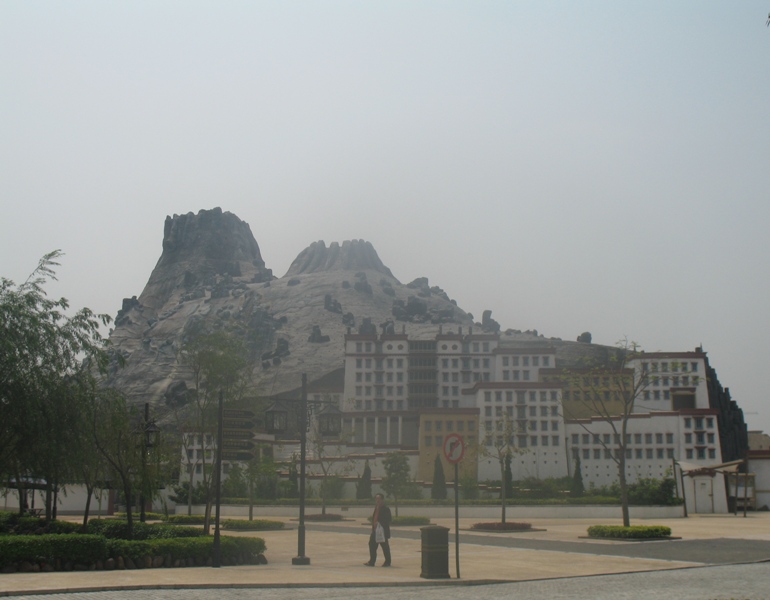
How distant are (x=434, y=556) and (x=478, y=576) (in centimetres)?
140

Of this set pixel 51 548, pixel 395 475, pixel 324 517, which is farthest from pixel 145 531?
pixel 395 475

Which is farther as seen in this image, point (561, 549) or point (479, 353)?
point (479, 353)

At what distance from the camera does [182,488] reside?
70.5 meters

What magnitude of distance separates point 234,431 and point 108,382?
607ft

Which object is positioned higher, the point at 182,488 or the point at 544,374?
the point at 544,374

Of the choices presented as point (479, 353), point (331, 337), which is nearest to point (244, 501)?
point (479, 353)

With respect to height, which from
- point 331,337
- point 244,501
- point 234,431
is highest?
point 331,337

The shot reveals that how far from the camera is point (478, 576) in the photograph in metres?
20.9

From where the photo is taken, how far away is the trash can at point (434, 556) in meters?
20.3

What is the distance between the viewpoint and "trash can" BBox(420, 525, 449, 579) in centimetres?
2031

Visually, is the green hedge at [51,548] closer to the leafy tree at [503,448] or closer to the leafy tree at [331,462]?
the leafy tree at [503,448]

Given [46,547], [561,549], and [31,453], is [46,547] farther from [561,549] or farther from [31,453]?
[561,549]

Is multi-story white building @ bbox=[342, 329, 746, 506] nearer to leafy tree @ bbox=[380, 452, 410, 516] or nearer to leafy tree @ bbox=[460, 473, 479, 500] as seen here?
leafy tree @ bbox=[460, 473, 479, 500]

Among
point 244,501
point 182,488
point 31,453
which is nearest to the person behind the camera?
point 31,453
